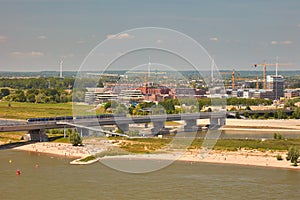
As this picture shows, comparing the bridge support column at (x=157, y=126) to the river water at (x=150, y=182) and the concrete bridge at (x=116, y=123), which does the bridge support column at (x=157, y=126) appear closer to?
the concrete bridge at (x=116, y=123)

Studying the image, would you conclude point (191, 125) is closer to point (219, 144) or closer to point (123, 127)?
point (123, 127)

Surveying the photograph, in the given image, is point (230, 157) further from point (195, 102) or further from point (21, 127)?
point (195, 102)

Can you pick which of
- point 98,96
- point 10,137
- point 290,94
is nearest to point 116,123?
point 10,137

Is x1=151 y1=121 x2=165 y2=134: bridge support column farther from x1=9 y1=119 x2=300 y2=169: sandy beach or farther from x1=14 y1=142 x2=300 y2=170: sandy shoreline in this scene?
x1=14 y1=142 x2=300 y2=170: sandy shoreline

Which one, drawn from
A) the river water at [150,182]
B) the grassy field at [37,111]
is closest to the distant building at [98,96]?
the grassy field at [37,111]

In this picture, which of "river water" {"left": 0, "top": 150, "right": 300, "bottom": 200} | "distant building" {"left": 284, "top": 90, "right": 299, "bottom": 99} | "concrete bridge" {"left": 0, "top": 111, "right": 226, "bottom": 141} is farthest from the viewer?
"distant building" {"left": 284, "top": 90, "right": 299, "bottom": 99}

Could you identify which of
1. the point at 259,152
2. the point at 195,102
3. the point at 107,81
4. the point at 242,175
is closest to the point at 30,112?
the point at 107,81

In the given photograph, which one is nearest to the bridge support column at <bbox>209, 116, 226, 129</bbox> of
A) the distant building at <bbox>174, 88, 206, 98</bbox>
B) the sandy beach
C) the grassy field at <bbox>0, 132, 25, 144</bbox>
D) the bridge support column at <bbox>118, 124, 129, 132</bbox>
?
the distant building at <bbox>174, 88, 206, 98</bbox>

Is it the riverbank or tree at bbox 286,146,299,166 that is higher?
tree at bbox 286,146,299,166
